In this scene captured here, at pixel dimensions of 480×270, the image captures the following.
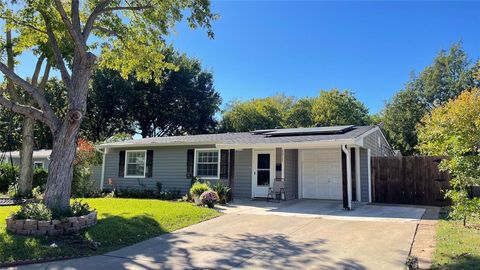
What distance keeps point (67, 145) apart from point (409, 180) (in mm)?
11526

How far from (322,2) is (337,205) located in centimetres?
763

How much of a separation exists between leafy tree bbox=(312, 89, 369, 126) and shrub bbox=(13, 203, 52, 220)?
28041 mm

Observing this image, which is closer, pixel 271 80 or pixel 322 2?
pixel 322 2

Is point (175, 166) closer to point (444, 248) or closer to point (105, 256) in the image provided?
point (105, 256)

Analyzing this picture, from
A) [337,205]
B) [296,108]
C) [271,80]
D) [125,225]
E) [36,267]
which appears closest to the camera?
[36,267]

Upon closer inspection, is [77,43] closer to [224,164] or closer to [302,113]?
[224,164]

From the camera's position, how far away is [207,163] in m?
16.1

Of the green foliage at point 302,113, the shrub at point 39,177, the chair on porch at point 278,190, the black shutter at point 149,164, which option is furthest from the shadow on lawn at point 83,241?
the green foliage at point 302,113

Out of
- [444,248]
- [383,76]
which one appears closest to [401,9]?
[444,248]

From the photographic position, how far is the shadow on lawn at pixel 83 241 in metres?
6.38

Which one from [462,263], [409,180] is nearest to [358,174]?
[409,180]

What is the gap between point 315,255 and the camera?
621 cm

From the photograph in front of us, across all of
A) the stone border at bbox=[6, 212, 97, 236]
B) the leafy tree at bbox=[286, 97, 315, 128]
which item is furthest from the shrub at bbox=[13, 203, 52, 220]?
the leafy tree at bbox=[286, 97, 315, 128]

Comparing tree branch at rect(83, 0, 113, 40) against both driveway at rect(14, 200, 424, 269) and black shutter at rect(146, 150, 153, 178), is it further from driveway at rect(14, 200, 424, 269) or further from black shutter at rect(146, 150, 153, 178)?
black shutter at rect(146, 150, 153, 178)
